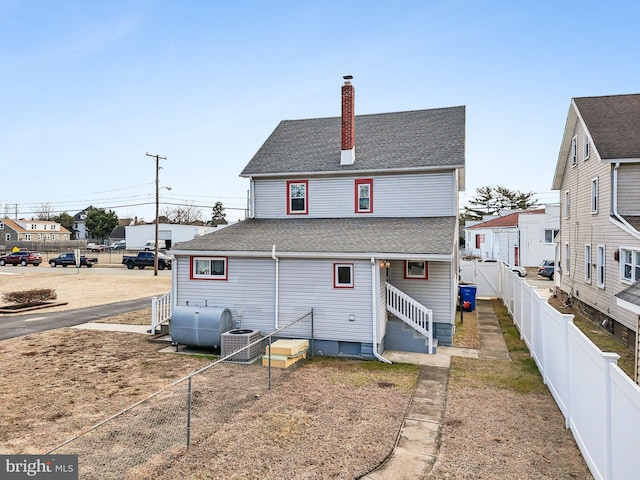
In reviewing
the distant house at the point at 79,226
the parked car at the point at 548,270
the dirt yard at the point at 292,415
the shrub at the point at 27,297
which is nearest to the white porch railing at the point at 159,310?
the dirt yard at the point at 292,415

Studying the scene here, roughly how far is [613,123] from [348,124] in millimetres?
11919

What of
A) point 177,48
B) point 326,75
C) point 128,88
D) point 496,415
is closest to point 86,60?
point 128,88

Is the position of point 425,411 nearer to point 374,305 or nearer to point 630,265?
point 374,305

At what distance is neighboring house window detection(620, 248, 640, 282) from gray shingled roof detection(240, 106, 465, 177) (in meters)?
6.63

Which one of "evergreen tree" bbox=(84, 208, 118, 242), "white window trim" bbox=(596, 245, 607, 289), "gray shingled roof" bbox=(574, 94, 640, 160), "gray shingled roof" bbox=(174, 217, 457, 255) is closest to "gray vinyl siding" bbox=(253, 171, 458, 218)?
"gray shingled roof" bbox=(174, 217, 457, 255)

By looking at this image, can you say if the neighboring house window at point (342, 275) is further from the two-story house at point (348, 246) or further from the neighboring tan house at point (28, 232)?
the neighboring tan house at point (28, 232)

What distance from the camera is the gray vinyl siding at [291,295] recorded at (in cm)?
1255

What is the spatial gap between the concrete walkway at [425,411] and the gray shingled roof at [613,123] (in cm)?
887

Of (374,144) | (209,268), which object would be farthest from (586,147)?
(209,268)

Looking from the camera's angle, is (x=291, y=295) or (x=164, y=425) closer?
A: (x=164, y=425)

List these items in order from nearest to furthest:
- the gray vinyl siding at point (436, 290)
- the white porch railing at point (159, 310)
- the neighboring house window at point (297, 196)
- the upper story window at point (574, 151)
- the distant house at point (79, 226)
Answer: the gray vinyl siding at point (436, 290), the white porch railing at point (159, 310), the neighboring house window at point (297, 196), the upper story window at point (574, 151), the distant house at point (79, 226)

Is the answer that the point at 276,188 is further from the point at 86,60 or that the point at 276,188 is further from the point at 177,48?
the point at 86,60

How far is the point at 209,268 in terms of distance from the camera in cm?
1416

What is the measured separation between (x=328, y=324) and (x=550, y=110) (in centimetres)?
1931
